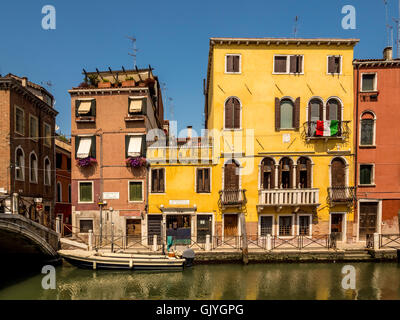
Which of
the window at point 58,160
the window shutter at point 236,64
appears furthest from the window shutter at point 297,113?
the window at point 58,160

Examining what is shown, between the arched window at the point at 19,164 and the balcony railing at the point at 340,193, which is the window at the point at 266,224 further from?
the arched window at the point at 19,164

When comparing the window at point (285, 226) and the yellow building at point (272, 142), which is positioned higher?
the yellow building at point (272, 142)

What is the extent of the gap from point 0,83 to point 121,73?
7896mm

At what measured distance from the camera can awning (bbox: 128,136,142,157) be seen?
15.6 m

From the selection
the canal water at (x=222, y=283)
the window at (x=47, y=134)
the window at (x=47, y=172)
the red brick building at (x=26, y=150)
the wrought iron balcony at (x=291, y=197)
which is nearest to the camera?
the canal water at (x=222, y=283)

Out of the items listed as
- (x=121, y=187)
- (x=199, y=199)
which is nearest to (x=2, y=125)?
(x=121, y=187)

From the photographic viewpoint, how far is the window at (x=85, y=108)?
15.7m

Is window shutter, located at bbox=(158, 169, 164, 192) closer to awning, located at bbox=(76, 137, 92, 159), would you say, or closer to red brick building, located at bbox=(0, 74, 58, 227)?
awning, located at bbox=(76, 137, 92, 159)

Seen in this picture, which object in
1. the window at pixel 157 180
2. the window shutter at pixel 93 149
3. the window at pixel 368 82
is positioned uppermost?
the window at pixel 368 82

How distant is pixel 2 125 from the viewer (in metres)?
13.7

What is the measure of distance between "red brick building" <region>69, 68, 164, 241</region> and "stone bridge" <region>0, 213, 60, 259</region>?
92.9 inches

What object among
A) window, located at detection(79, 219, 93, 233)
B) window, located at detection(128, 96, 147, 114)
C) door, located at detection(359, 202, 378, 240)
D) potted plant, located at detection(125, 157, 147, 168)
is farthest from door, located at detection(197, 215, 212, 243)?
door, located at detection(359, 202, 378, 240)

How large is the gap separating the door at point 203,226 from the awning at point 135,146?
589 centimetres
